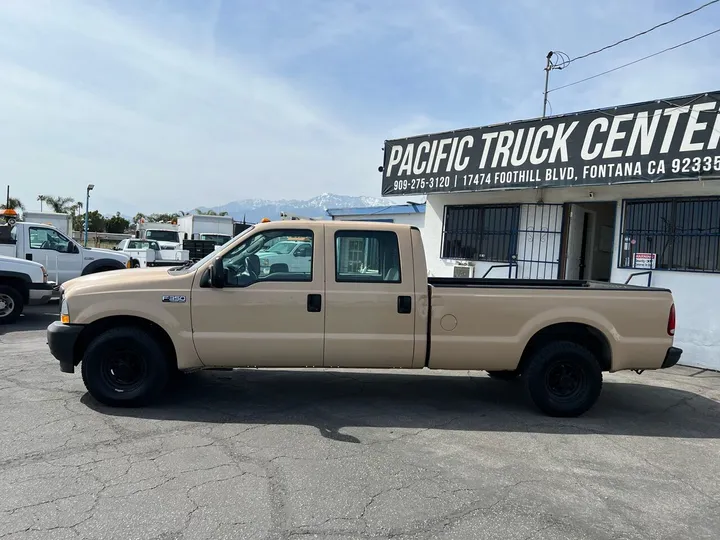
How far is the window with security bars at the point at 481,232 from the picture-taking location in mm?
11344

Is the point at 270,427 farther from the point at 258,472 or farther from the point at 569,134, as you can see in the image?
the point at 569,134

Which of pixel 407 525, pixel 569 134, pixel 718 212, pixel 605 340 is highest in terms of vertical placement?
pixel 569 134

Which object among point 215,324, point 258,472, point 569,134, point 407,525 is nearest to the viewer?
point 407,525

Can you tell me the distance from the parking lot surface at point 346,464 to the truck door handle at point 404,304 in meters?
1.07

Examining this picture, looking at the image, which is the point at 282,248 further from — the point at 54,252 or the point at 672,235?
the point at 54,252

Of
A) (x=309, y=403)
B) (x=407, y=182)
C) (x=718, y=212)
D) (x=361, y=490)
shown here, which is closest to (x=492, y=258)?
(x=407, y=182)

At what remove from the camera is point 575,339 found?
5.86 metres

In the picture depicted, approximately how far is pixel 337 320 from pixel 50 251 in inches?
416

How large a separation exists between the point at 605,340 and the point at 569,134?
17.0ft

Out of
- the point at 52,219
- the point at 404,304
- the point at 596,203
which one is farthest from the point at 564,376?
the point at 52,219

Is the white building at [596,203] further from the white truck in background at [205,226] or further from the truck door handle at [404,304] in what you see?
the white truck in background at [205,226]

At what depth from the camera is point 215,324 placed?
5.39m

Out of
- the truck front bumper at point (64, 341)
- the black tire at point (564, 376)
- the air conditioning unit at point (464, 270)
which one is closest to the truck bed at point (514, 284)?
the black tire at point (564, 376)

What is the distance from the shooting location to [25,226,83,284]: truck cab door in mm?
13055
